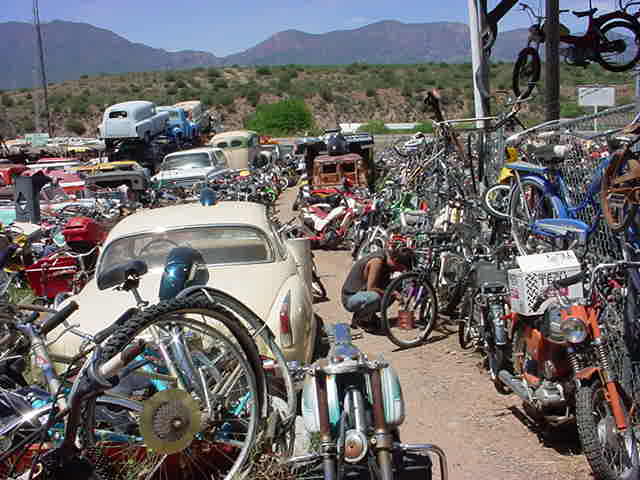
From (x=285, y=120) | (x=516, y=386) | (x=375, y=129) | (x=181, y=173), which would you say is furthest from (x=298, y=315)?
(x=285, y=120)

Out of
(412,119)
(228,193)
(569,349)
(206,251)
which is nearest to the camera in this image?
(569,349)

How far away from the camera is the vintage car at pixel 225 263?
16.9 feet

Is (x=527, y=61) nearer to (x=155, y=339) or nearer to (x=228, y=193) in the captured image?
(x=228, y=193)

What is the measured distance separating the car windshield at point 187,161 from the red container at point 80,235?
8.86m

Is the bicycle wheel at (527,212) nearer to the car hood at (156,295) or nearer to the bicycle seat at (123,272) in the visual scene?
the car hood at (156,295)

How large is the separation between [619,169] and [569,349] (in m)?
1.21

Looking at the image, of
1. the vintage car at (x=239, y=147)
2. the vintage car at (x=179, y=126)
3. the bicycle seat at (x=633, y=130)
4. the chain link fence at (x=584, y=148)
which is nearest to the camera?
the bicycle seat at (x=633, y=130)

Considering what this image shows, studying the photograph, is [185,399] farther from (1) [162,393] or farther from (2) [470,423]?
(2) [470,423]

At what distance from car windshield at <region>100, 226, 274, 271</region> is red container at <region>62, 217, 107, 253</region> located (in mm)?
4073

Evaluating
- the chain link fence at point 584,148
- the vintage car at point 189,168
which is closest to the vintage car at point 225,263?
the chain link fence at point 584,148

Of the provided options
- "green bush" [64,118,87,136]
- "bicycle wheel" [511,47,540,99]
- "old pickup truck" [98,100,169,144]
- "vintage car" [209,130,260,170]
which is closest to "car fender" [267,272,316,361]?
"bicycle wheel" [511,47,540,99]

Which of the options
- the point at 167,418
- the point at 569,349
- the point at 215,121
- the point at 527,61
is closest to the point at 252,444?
the point at 167,418

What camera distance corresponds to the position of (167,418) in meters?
3.08

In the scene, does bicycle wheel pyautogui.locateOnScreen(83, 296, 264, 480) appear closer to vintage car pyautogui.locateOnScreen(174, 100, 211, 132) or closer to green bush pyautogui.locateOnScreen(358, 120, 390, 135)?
vintage car pyautogui.locateOnScreen(174, 100, 211, 132)
